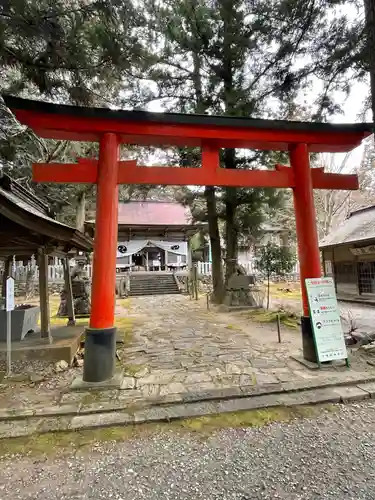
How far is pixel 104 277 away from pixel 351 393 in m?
3.48

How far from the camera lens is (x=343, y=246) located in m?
12.5

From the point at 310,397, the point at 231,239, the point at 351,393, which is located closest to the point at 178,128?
the point at 310,397

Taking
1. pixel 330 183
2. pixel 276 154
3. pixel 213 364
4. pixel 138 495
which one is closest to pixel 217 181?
pixel 330 183

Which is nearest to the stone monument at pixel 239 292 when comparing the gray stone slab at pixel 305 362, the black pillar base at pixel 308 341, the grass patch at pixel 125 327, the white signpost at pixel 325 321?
the grass patch at pixel 125 327

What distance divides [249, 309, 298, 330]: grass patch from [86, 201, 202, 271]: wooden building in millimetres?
10879

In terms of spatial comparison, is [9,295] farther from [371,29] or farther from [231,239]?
[231,239]

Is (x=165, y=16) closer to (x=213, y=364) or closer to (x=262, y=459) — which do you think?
(x=213, y=364)

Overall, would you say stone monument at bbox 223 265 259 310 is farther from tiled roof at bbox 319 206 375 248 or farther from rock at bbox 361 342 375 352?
rock at bbox 361 342 375 352

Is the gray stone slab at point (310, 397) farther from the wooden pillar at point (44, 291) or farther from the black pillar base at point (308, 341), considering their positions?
the wooden pillar at point (44, 291)

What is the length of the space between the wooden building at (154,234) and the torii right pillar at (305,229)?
14.7 meters

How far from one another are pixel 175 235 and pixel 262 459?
61.8ft

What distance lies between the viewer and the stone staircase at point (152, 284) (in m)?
16.4

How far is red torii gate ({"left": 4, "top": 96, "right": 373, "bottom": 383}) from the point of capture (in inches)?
155

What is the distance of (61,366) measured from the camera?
4.55 metres
